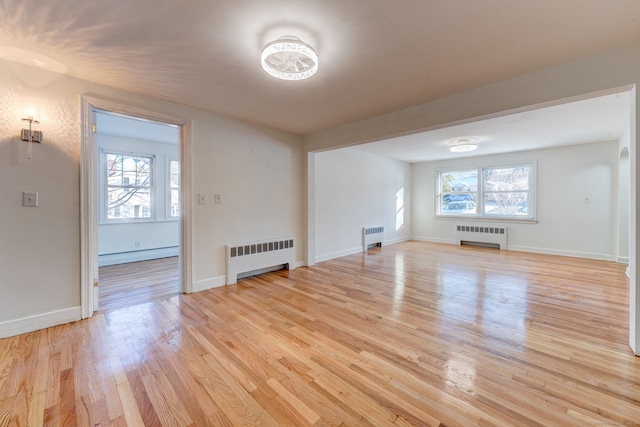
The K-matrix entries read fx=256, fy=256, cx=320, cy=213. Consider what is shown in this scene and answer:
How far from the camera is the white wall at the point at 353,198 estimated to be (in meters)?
5.02

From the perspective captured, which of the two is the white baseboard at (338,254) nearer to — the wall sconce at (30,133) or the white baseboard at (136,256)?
the white baseboard at (136,256)

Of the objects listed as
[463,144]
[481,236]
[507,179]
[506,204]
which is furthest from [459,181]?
[463,144]

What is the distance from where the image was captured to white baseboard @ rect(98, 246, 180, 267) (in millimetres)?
4703

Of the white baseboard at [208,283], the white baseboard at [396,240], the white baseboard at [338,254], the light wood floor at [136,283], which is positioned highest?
the white baseboard at [396,240]

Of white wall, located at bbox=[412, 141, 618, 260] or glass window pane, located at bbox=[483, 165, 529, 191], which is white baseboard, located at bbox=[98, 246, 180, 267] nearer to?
glass window pane, located at bbox=[483, 165, 529, 191]

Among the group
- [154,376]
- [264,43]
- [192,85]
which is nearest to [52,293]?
[154,376]

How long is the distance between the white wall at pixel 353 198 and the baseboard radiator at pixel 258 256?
0.78m

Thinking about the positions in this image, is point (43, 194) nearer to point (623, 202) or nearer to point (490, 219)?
point (490, 219)

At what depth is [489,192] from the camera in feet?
21.0

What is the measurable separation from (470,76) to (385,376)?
8.50 feet

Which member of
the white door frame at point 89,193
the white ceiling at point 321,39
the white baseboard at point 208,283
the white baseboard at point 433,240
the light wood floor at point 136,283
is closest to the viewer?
the white ceiling at point 321,39

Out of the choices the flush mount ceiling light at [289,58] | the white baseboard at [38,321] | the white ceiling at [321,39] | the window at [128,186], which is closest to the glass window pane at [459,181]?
the white ceiling at [321,39]

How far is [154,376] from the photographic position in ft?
5.43

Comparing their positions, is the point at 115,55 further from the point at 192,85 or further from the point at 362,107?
the point at 362,107
